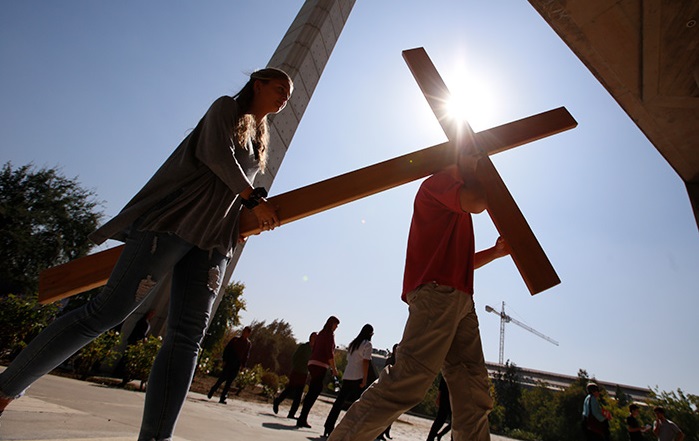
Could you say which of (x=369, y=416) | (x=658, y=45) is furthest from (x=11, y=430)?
(x=658, y=45)

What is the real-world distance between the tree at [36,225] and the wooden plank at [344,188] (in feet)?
75.0

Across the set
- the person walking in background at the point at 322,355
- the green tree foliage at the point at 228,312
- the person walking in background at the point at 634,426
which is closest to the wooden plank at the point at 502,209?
the person walking in background at the point at 322,355

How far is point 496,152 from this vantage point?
2.07 meters

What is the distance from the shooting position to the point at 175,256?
1541 mm

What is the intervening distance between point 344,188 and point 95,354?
627 centimetres

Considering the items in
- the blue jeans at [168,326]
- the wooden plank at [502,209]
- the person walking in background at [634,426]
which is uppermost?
the wooden plank at [502,209]

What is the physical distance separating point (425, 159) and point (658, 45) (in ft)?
7.90

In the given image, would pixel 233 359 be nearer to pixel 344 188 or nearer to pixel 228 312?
pixel 344 188

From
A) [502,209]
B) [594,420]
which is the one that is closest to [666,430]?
[594,420]

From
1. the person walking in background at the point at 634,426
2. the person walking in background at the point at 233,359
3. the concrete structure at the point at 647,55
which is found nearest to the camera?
the concrete structure at the point at 647,55

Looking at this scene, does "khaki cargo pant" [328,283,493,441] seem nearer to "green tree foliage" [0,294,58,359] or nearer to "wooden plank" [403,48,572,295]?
"wooden plank" [403,48,572,295]

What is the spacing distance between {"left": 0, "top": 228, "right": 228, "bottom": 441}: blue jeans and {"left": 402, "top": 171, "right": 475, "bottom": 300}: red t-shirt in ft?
3.14

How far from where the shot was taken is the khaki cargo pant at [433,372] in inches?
57.8

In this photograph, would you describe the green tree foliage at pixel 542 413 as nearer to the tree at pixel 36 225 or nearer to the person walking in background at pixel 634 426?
the person walking in background at pixel 634 426
